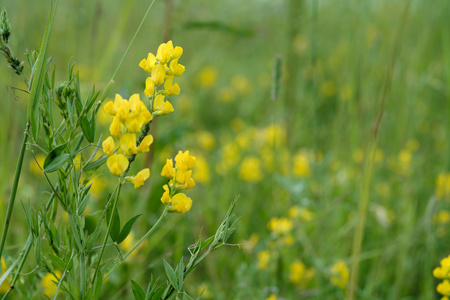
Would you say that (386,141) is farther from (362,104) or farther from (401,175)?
(362,104)

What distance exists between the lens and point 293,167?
6.58 ft

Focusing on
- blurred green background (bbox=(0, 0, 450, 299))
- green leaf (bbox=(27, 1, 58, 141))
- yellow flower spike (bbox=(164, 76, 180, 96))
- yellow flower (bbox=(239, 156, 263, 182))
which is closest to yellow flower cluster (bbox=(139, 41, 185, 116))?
yellow flower spike (bbox=(164, 76, 180, 96))

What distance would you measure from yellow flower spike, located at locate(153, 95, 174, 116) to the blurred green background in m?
0.27

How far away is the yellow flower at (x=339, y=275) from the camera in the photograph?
114cm

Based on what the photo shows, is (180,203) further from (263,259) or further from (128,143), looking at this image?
(263,259)

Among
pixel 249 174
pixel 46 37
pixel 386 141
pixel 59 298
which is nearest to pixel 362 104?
pixel 249 174

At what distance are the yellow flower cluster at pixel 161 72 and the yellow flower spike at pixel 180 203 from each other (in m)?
0.10

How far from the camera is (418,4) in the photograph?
6.64ft

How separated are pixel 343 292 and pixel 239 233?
461mm

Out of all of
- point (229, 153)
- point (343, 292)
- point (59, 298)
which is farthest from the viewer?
point (229, 153)

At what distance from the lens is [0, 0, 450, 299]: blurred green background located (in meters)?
1.20

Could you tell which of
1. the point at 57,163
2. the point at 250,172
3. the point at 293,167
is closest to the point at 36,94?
the point at 57,163

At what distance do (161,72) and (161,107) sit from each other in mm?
39

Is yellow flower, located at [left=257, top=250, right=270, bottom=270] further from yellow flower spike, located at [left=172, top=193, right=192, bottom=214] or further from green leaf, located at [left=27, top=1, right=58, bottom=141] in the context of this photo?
green leaf, located at [left=27, top=1, right=58, bottom=141]
